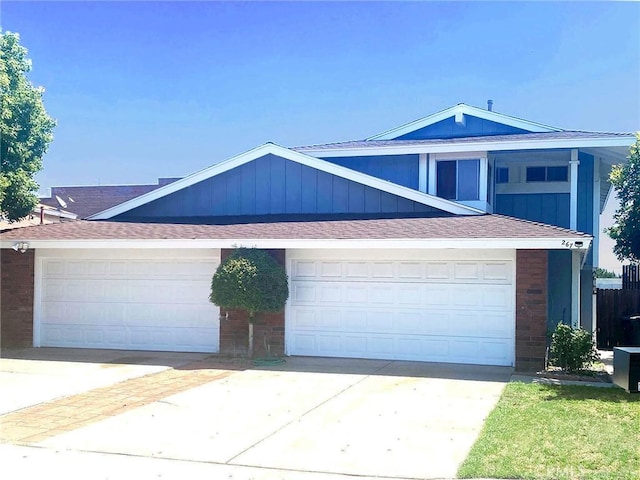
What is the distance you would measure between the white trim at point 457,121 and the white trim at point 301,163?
522cm

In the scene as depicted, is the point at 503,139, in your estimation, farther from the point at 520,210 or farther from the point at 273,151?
the point at 273,151

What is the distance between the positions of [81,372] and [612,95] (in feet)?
50.5

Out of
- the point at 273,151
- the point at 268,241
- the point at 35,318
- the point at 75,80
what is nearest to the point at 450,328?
the point at 268,241

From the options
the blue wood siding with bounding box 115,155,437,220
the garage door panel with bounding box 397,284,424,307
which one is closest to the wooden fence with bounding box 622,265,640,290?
the blue wood siding with bounding box 115,155,437,220

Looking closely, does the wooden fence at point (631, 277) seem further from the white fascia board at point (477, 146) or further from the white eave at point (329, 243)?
the white eave at point (329, 243)

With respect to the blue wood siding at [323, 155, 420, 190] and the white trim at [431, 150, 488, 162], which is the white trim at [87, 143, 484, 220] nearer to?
the white trim at [431, 150, 488, 162]

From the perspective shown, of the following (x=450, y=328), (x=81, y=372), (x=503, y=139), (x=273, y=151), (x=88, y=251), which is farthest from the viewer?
(x=503, y=139)

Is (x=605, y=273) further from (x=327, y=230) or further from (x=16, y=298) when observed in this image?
(x=16, y=298)

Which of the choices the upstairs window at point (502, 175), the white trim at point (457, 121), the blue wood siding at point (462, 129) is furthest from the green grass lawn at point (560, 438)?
the blue wood siding at point (462, 129)

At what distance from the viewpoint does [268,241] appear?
13.5 metres

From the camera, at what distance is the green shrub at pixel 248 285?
42.6 ft

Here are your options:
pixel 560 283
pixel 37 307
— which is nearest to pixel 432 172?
pixel 560 283

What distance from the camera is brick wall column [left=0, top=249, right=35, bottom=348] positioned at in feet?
51.0

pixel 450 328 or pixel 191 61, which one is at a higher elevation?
pixel 191 61
